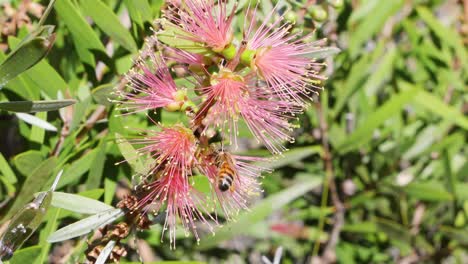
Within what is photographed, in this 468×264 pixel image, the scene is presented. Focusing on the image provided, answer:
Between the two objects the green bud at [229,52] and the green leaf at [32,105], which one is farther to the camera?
the green bud at [229,52]

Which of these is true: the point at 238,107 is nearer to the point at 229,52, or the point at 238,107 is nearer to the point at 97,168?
the point at 229,52

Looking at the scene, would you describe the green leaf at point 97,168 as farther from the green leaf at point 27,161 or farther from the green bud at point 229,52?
the green bud at point 229,52

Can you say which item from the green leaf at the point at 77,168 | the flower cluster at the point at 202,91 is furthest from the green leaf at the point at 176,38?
the green leaf at the point at 77,168

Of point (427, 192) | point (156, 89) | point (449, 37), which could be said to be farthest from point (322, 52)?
point (449, 37)

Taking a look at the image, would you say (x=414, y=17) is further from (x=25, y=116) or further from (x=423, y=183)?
(x=25, y=116)

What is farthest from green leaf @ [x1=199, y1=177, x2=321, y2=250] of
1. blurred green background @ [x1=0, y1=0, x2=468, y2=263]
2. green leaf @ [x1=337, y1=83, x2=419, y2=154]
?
green leaf @ [x1=337, y1=83, x2=419, y2=154]

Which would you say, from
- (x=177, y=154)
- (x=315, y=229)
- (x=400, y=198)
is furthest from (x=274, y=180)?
(x=177, y=154)
